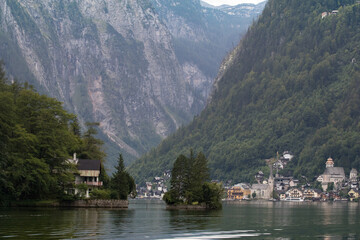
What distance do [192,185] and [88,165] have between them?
21.5 metres

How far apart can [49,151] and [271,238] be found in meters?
60.5

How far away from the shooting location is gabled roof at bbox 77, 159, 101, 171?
14139cm

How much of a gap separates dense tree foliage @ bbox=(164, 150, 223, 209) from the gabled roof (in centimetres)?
1700

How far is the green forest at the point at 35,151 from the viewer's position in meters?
115

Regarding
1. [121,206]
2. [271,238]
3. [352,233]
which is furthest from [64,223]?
[121,206]

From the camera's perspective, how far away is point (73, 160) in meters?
140

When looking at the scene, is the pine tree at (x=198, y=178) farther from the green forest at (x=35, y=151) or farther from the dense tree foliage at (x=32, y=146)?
the dense tree foliage at (x=32, y=146)

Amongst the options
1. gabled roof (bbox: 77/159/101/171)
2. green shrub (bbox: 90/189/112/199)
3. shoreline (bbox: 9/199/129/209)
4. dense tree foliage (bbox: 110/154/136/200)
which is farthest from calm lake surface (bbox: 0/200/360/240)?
dense tree foliage (bbox: 110/154/136/200)

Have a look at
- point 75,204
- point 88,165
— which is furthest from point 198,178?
point 75,204

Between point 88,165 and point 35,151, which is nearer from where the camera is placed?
point 35,151

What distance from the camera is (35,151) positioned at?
4924 inches

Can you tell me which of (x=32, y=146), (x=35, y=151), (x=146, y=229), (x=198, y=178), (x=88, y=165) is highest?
(x=32, y=146)

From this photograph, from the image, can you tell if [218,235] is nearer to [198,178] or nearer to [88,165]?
[88,165]

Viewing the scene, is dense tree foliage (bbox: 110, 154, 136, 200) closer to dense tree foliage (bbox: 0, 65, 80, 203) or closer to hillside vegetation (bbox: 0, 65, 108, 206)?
hillside vegetation (bbox: 0, 65, 108, 206)
